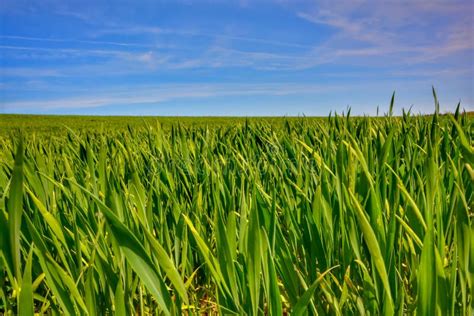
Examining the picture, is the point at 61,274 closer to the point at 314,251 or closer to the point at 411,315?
the point at 314,251

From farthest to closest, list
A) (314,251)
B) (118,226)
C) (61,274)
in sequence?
(314,251) < (61,274) < (118,226)

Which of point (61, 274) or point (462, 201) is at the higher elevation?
point (462, 201)

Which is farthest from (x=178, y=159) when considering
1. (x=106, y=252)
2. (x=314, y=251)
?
(x=314, y=251)

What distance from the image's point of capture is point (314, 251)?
79 cm

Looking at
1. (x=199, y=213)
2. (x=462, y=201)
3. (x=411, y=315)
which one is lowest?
(x=411, y=315)

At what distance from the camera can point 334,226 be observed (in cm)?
89

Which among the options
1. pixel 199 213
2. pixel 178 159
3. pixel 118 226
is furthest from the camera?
pixel 178 159

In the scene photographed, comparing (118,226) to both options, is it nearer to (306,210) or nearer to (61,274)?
(61,274)

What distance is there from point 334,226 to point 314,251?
12 centimetres

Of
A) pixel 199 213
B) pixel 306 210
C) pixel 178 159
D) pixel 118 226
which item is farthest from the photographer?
pixel 178 159

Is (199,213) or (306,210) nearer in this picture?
(306,210)

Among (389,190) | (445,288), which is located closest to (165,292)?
(445,288)

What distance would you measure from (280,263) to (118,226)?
0.32 metres

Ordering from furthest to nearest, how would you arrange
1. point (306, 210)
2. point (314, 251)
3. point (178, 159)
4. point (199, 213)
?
point (178, 159) → point (199, 213) → point (306, 210) → point (314, 251)
